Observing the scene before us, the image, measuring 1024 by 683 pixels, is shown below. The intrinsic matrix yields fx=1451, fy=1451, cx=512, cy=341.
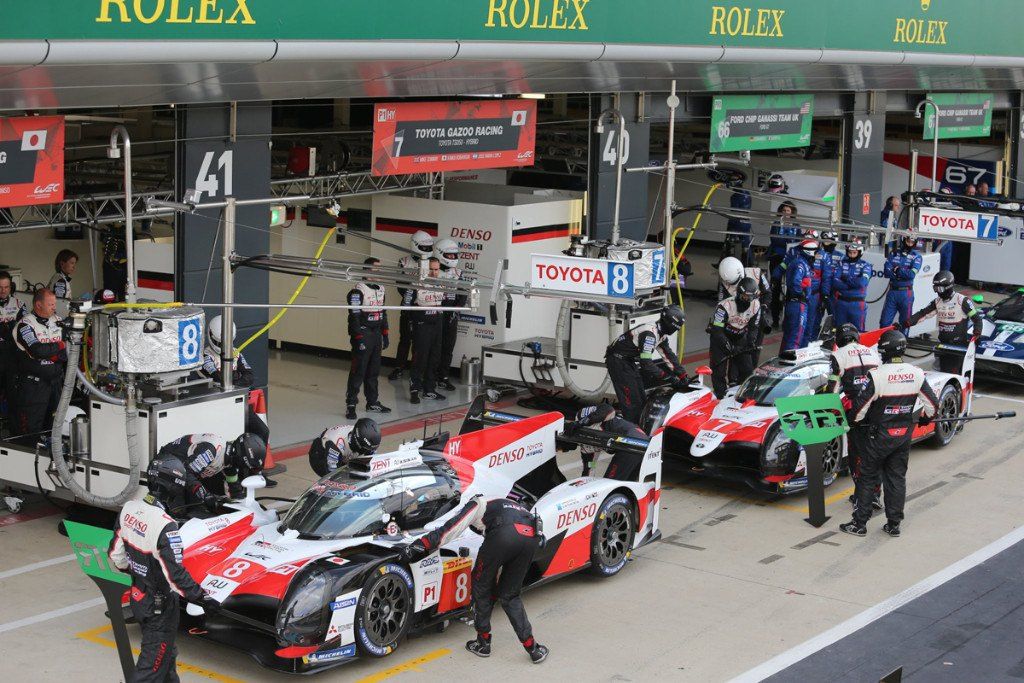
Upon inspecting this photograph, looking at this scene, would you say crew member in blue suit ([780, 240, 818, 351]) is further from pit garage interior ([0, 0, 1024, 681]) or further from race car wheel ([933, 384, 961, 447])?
race car wheel ([933, 384, 961, 447])

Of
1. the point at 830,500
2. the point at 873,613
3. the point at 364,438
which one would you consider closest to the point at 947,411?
the point at 830,500

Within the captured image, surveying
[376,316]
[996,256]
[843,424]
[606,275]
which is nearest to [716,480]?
[843,424]

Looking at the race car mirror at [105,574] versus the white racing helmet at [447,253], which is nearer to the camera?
the race car mirror at [105,574]

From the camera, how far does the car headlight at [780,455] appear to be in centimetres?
1323

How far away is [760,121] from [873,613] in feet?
37.3

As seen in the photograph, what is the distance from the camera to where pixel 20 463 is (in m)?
12.3

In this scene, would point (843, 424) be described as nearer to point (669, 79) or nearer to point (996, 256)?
point (669, 79)

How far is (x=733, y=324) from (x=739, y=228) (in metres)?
8.25

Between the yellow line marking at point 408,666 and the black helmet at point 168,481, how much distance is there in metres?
2.31

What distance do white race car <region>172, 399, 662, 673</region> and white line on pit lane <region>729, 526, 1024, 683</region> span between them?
1.80 m

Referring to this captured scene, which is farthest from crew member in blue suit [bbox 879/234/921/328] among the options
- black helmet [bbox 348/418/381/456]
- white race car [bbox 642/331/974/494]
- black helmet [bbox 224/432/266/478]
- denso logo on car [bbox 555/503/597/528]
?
black helmet [bbox 224/432/266/478]

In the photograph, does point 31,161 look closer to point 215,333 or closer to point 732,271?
point 215,333

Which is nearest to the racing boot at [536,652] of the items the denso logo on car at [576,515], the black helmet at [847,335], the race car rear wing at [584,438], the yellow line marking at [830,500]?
the denso logo on car at [576,515]

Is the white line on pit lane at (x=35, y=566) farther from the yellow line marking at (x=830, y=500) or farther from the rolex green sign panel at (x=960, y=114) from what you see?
the rolex green sign panel at (x=960, y=114)
